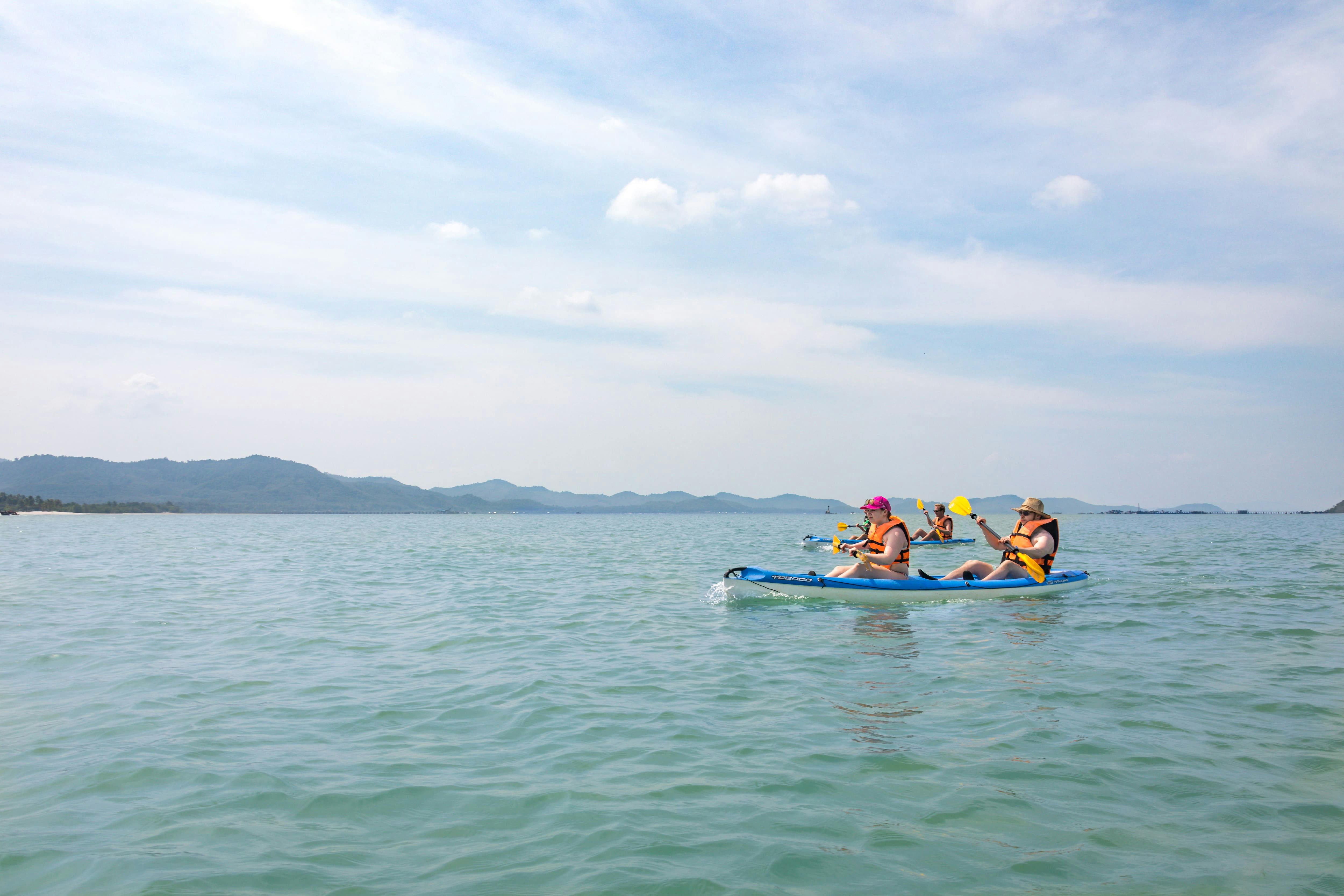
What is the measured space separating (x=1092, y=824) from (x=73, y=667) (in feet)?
42.7

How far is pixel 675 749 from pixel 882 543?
1035 cm

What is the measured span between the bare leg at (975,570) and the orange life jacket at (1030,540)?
7.4 inches

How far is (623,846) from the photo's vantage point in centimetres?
532

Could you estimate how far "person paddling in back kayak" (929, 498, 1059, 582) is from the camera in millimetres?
17219

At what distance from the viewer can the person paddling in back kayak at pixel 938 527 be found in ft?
108

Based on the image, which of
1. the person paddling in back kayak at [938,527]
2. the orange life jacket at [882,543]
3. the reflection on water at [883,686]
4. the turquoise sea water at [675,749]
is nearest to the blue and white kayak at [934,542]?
the person paddling in back kayak at [938,527]

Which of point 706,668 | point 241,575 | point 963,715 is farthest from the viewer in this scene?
point 241,575

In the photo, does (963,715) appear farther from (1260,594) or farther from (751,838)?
(1260,594)

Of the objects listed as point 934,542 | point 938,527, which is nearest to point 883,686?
point 934,542

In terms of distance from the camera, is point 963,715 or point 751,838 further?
point 963,715

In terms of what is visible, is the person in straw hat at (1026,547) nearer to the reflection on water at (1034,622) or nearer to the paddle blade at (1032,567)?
the paddle blade at (1032,567)

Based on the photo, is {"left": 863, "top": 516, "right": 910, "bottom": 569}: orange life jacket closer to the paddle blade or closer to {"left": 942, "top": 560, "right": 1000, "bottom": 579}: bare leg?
{"left": 942, "top": 560, "right": 1000, "bottom": 579}: bare leg

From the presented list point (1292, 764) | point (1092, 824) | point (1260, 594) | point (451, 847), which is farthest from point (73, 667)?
point (1260, 594)

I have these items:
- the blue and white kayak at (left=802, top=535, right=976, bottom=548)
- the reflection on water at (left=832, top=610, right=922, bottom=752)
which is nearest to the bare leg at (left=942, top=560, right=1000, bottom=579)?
the reflection on water at (left=832, top=610, right=922, bottom=752)
